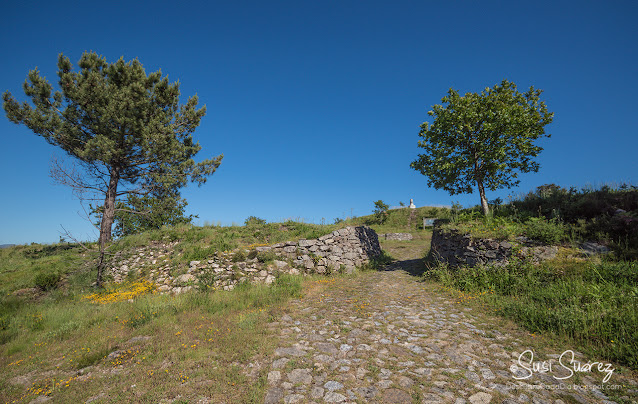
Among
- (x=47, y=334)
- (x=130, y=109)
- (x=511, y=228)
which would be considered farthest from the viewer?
(x=130, y=109)

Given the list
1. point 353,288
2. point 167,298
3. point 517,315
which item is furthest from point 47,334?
point 517,315

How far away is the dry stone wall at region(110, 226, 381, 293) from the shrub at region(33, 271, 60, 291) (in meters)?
1.99

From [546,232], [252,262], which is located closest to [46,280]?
[252,262]

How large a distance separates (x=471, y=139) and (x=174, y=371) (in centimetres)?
1347

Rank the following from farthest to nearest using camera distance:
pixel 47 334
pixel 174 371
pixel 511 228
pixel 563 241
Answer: pixel 511 228
pixel 563 241
pixel 47 334
pixel 174 371

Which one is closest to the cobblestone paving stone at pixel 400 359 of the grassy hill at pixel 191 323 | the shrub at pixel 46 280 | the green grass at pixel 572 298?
the grassy hill at pixel 191 323

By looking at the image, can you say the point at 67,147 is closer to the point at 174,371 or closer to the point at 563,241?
the point at 174,371

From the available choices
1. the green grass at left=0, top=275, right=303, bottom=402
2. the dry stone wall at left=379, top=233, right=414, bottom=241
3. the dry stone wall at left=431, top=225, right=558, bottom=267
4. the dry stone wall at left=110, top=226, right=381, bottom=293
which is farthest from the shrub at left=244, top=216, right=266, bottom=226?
the dry stone wall at left=379, top=233, right=414, bottom=241

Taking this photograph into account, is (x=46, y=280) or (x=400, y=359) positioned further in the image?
(x=46, y=280)

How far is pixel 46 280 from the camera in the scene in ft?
36.5

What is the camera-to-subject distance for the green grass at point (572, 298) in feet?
16.1

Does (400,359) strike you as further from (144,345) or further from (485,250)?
(485,250)

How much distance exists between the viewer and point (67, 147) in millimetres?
16375

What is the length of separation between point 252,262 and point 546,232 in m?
11.6
